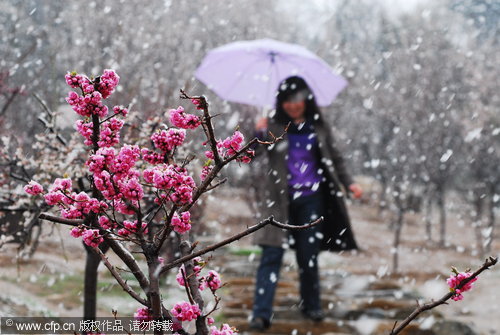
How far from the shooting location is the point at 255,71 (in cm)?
511

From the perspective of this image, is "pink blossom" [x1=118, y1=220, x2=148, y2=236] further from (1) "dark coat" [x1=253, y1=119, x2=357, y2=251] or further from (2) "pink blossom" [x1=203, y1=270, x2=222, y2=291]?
(1) "dark coat" [x1=253, y1=119, x2=357, y2=251]

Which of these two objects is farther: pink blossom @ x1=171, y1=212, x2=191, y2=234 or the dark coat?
the dark coat

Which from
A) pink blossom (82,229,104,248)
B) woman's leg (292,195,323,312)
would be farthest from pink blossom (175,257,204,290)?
woman's leg (292,195,323,312)

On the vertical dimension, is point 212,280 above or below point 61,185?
below

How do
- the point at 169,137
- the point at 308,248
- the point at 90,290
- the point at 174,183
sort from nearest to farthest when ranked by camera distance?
the point at 174,183
the point at 169,137
the point at 90,290
the point at 308,248

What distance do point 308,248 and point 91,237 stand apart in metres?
3.28

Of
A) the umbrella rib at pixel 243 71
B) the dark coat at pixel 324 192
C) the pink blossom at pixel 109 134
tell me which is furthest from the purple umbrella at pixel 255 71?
the pink blossom at pixel 109 134

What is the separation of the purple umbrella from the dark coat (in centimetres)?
70

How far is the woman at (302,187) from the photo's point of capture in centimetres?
438

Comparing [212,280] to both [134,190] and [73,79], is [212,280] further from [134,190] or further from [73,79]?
[73,79]

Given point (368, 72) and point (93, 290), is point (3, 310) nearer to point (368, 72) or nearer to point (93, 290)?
point (93, 290)

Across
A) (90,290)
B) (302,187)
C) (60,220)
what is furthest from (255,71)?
(60,220)

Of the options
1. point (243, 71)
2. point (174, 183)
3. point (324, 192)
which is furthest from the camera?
point (243, 71)

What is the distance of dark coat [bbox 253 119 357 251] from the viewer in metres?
4.36
